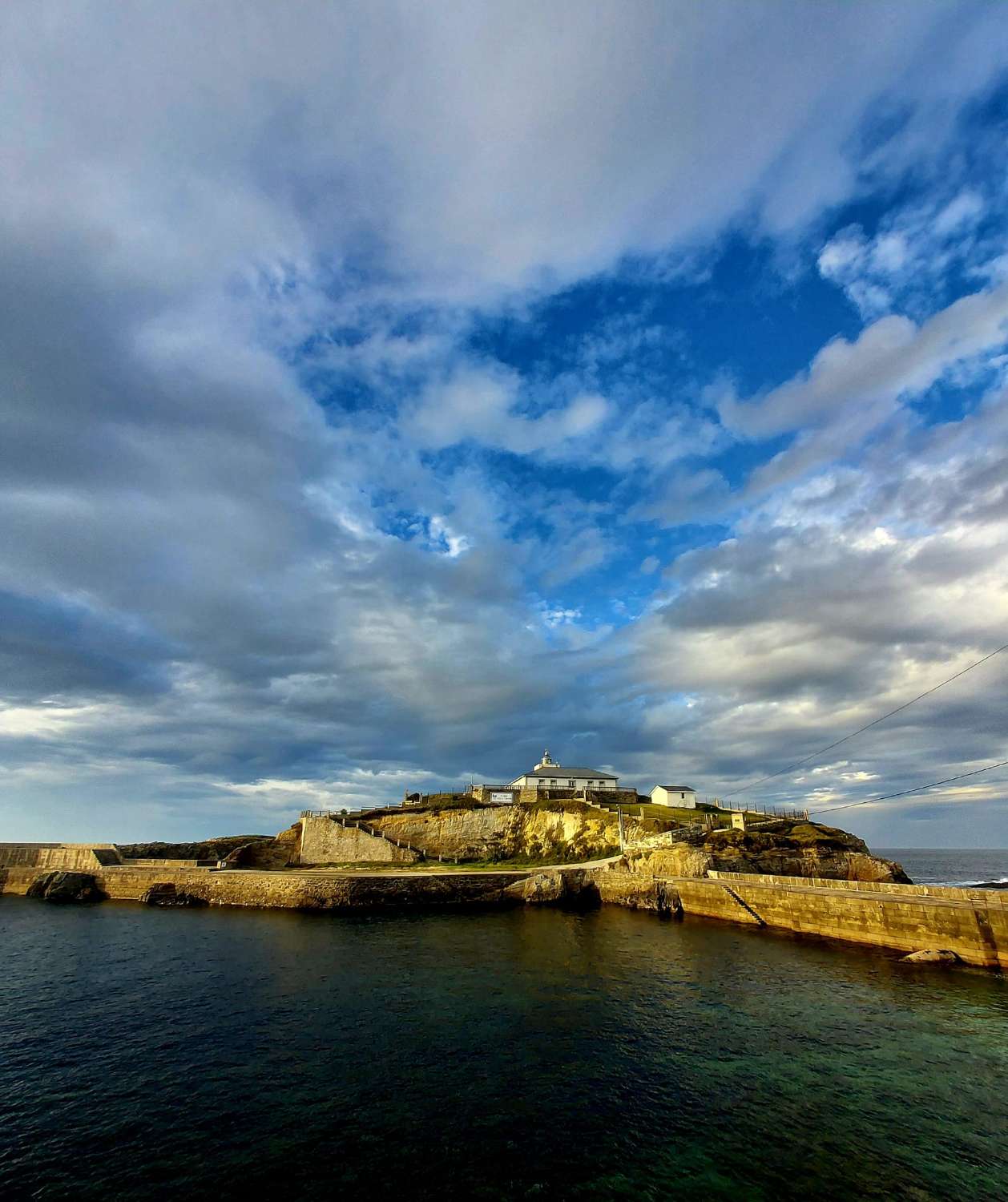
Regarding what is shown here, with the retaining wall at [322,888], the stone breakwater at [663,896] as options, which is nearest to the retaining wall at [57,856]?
the stone breakwater at [663,896]

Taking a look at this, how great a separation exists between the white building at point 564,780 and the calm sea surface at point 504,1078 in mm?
60860

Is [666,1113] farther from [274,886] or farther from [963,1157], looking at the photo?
[274,886]

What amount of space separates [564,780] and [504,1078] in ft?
266

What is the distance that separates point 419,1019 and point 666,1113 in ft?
38.9

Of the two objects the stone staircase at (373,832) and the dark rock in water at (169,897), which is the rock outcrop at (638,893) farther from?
the dark rock in water at (169,897)

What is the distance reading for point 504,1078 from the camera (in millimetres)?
19000

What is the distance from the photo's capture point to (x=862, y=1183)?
1345cm

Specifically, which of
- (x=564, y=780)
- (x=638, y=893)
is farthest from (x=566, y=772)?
(x=638, y=893)

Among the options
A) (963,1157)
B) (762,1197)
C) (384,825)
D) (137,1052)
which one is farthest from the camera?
(384,825)

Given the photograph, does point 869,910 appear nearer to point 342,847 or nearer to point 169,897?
point 169,897

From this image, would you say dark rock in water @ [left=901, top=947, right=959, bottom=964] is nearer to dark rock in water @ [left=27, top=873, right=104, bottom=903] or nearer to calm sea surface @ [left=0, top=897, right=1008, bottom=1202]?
calm sea surface @ [left=0, top=897, right=1008, bottom=1202]

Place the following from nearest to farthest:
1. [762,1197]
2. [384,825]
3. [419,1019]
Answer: [762,1197], [419,1019], [384,825]

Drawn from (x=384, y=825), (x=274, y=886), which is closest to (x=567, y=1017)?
(x=274, y=886)

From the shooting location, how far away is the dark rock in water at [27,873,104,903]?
66625 millimetres
